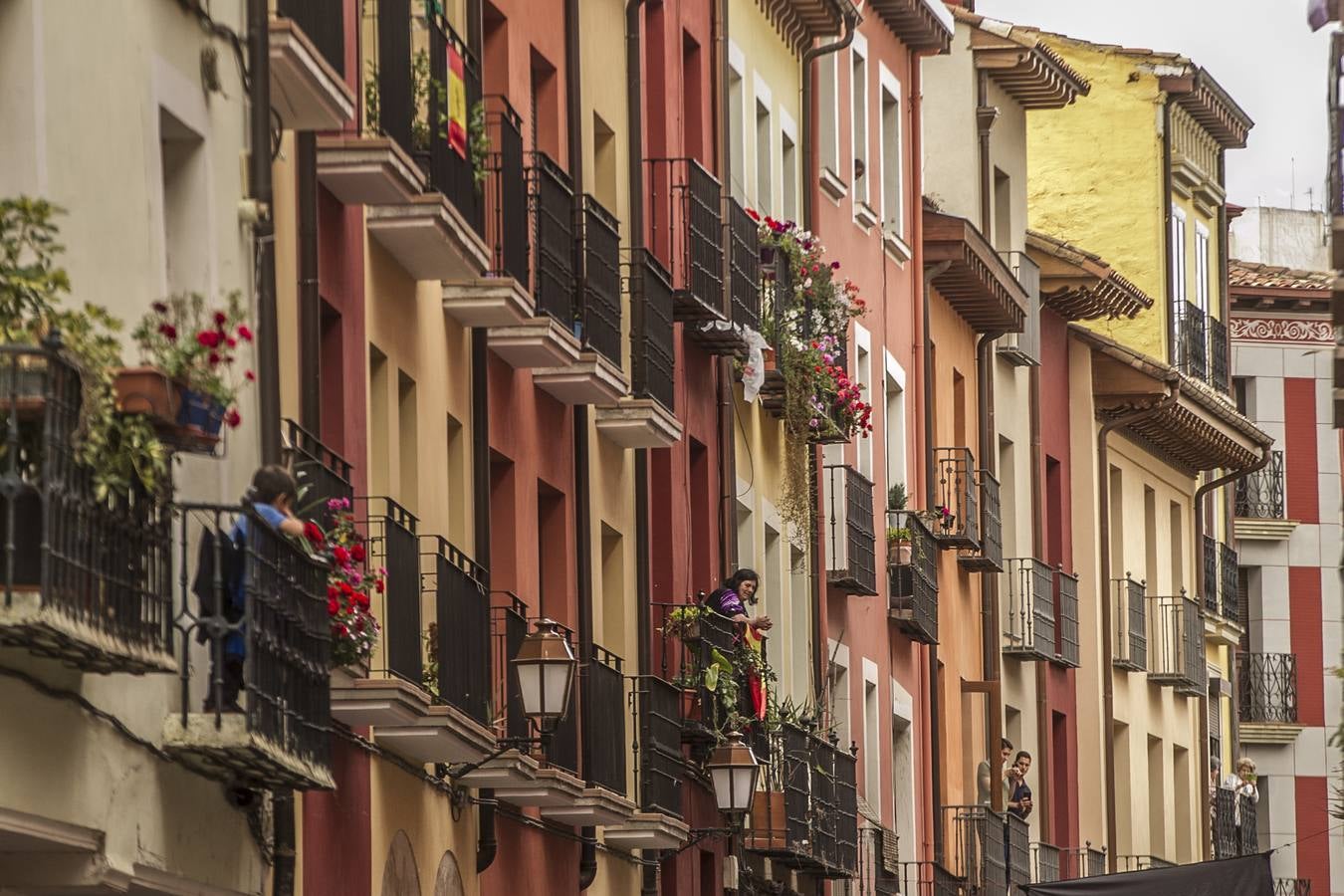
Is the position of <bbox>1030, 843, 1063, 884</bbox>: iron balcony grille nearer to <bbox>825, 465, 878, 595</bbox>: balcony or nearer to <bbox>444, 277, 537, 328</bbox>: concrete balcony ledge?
<bbox>825, 465, 878, 595</bbox>: balcony

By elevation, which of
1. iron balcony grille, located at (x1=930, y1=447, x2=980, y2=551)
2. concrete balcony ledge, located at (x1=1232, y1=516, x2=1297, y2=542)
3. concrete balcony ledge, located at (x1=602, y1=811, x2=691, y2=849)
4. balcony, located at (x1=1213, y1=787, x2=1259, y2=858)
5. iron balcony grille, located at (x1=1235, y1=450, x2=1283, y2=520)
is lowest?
concrete balcony ledge, located at (x1=602, y1=811, x2=691, y2=849)

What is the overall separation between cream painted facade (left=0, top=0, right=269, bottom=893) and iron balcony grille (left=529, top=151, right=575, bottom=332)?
268 inches

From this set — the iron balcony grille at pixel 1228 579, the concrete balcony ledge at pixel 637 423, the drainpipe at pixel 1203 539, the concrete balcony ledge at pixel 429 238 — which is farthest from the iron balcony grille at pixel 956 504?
the concrete balcony ledge at pixel 429 238

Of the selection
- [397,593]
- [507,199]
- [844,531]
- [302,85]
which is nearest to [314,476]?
[397,593]

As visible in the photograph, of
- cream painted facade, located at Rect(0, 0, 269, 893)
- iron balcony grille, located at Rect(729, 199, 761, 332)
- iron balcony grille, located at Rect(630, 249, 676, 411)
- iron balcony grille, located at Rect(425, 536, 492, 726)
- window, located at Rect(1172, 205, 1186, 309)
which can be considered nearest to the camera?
cream painted facade, located at Rect(0, 0, 269, 893)

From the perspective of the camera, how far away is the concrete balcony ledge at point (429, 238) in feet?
70.2

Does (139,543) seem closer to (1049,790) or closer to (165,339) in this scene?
(165,339)

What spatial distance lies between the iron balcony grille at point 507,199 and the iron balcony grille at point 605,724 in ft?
10.4

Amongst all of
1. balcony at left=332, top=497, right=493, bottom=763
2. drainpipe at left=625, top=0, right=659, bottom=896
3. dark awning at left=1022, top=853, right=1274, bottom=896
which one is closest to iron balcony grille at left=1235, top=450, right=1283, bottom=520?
dark awning at left=1022, top=853, right=1274, bottom=896

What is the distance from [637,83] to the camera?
30578mm

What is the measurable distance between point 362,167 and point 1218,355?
39.0 m

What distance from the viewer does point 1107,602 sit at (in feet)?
167

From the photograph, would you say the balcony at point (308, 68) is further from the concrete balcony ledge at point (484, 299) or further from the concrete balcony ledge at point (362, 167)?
the concrete balcony ledge at point (484, 299)

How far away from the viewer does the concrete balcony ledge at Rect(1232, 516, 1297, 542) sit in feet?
216
